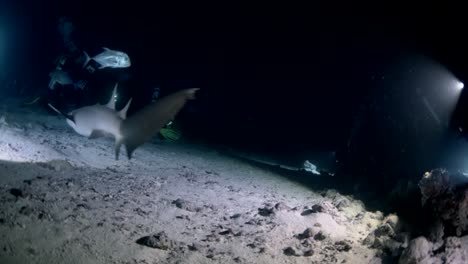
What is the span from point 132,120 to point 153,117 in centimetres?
22

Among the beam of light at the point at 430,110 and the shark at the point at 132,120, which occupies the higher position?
the beam of light at the point at 430,110

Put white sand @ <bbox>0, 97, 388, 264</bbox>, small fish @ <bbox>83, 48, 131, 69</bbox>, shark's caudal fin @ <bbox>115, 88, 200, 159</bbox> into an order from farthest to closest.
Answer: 1. small fish @ <bbox>83, 48, 131, 69</bbox>
2. white sand @ <bbox>0, 97, 388, 264</bbox>
3. shark's caudal fin @ <bbox>115, 88, 200, 159</bbox>

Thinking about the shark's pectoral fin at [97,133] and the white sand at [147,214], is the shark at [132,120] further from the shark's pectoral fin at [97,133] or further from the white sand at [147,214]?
the white sand at [147,214]

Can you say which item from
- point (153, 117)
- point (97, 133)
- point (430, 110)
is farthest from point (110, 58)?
point (430, 110)

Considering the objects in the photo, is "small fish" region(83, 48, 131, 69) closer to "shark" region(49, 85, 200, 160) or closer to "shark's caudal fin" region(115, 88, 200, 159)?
"shark" region(49, 85, 200, 160)

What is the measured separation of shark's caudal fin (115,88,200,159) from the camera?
5.34 feet

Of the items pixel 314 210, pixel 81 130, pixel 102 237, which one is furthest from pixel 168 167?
pixel 81 130

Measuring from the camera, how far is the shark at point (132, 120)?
1.65 metres

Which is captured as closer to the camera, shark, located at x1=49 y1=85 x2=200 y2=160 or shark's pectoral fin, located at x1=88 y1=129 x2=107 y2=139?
shark, located at x1=49 y1=85 x2=200 y2=160

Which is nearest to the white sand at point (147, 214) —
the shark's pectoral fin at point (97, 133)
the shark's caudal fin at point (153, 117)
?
the shark's pectoral fin at point (97, 133)

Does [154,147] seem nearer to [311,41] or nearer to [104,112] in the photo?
[104,112]

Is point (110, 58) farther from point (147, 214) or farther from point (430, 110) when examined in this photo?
point (430, 110)

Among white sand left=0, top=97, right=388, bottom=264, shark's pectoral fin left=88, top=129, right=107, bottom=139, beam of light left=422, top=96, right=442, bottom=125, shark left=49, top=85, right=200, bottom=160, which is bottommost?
white sand left=0, top=97, right=388, bottom=264

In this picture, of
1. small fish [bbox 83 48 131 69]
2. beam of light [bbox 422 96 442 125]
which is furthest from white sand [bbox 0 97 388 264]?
beam of light [bbox 422 96 442 125]
